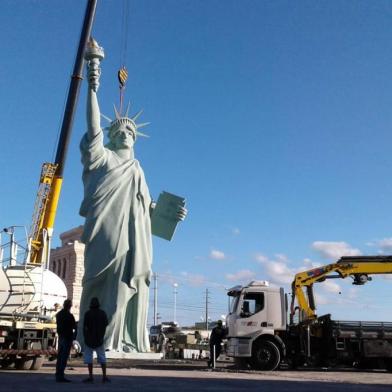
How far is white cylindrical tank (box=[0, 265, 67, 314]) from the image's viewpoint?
15.8 meters

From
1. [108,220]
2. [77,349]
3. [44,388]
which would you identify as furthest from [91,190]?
[44,388]

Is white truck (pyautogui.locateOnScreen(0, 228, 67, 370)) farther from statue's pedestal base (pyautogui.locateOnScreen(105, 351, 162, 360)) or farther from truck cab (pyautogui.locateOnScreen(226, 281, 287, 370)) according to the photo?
truck cab (pyautogui.locateOnScreen(226, 281, 287, 370))

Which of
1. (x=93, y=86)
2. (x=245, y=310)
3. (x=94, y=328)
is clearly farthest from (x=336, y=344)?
(x=93, y=86)

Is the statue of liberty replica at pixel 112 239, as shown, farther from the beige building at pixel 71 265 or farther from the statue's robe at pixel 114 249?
the beige building at pixel 71 265

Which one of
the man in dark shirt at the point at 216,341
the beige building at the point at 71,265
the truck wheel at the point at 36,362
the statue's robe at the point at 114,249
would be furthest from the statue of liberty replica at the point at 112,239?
the beige building at the point at 71,265

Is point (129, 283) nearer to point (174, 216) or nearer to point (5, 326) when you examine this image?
point (174, 216)

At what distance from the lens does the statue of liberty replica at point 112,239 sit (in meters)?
18.7

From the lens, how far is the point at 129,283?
18.8 meters

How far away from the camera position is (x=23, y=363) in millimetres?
15719

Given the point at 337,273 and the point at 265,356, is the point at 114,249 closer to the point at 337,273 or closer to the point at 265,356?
the point at 265,356

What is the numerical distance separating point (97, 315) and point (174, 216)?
1018 centimetres

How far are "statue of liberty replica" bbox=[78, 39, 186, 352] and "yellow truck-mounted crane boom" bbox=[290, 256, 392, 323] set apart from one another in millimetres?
5920

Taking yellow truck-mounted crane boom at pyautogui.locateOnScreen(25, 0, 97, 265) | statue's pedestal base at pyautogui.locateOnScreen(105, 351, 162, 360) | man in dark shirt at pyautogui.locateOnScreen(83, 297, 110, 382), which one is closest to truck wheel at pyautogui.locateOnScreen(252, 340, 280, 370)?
statue's pedestal base at pyautogui.locateOnScreen(105, 351, 162, 360)

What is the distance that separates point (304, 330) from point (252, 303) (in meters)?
2.25
